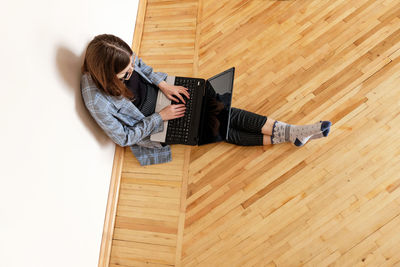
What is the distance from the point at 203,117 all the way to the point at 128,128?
0.39m

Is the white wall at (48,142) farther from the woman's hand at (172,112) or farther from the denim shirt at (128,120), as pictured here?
the woman's hand at (172,112)

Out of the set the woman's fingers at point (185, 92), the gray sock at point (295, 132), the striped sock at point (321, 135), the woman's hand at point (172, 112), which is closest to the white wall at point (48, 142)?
the woman's hand at point (172, 112)

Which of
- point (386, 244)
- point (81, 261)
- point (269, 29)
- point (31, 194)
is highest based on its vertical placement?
point (269, 29)

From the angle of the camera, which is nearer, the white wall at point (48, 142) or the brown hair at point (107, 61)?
the white wall at point (48, 142)

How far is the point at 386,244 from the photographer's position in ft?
4.38

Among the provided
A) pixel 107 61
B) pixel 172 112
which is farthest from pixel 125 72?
pixel 172 112

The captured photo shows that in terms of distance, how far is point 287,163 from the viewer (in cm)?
154

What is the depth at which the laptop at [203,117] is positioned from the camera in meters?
1.45

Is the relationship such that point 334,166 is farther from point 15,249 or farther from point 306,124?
point 15,249

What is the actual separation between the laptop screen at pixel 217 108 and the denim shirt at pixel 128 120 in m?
0.23

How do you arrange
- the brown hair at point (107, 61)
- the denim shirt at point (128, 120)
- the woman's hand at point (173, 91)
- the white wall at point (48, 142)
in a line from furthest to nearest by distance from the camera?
the woman's hand at point (173, 91) → the denim shirt at point (128, 120) → the brown hair at point (107, 61) → the white wall at point (48, 142)

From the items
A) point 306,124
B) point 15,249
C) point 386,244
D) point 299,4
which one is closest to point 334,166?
point 306,124

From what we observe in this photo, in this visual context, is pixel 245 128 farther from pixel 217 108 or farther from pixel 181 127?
pixel 181 127

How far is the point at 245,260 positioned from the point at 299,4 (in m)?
1.58
